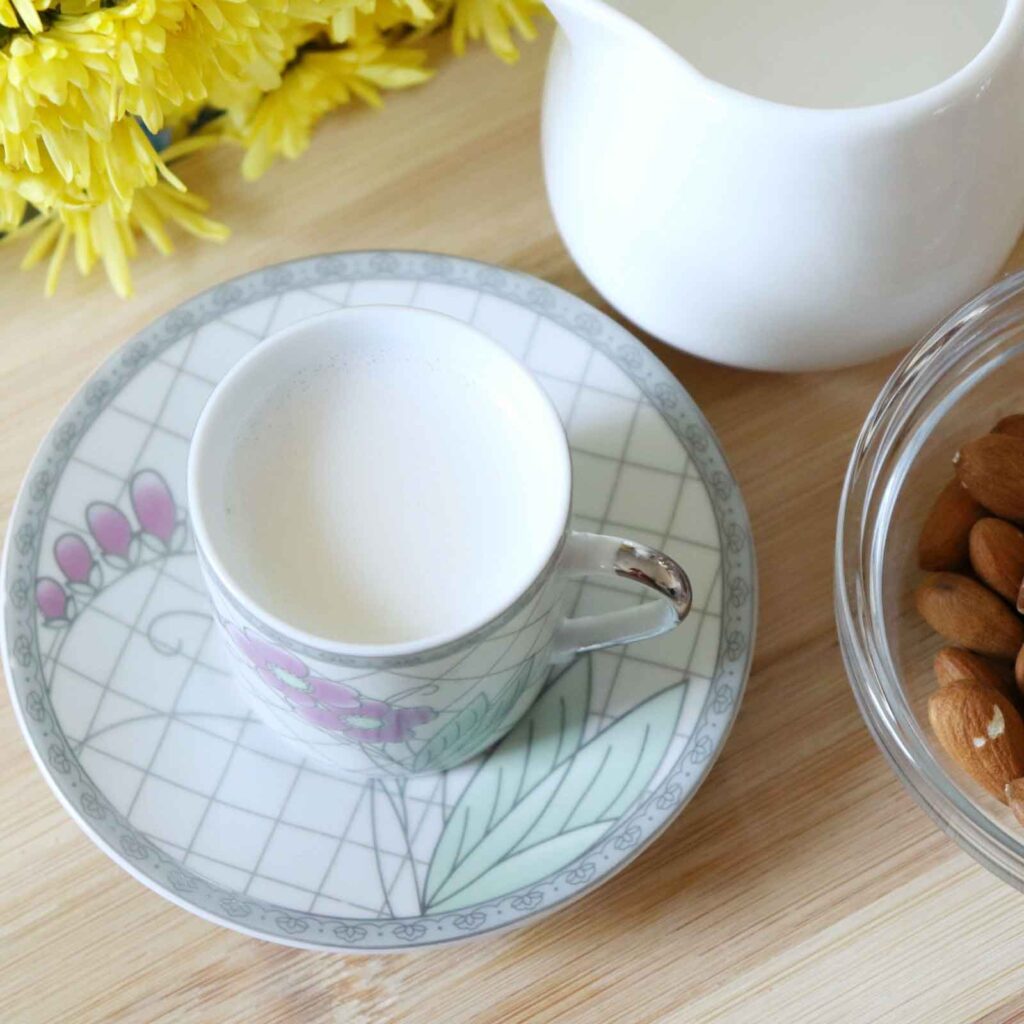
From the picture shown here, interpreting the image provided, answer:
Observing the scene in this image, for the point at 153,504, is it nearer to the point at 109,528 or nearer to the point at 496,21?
the point at 109,528

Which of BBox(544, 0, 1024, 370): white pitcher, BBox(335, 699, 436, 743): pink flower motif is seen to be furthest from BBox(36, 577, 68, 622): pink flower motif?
BBox(544, 0, 1024, 370): white pitcher

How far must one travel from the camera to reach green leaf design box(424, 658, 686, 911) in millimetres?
453

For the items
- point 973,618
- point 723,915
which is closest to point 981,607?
point 973,618

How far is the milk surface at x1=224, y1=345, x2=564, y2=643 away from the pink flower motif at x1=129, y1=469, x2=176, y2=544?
0.08 meters

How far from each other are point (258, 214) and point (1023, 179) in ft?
0.99

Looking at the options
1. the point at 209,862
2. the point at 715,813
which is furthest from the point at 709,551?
the point at 209,862

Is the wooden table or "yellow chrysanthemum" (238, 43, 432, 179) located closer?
the wooden table

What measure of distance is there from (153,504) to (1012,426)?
0.31 meters

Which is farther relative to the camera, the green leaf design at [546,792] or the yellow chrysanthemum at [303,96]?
the yellow chrysanthemum at [303,96]

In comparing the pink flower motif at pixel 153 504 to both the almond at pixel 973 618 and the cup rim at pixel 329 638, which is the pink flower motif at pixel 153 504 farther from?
the almond at pixel 973 618

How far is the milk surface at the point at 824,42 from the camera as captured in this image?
516mm

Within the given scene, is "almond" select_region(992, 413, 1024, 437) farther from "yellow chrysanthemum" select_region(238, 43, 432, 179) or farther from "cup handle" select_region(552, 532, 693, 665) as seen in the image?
"yellow chrysanthemum" select_region(238, 43, 432, 179)

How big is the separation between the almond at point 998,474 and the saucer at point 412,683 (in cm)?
8

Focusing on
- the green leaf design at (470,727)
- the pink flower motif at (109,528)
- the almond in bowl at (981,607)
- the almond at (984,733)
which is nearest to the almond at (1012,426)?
Answer: the almond in bowl at (981,607)
